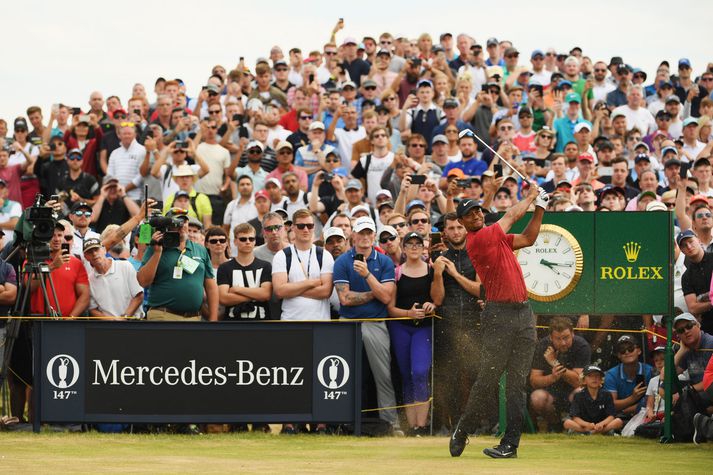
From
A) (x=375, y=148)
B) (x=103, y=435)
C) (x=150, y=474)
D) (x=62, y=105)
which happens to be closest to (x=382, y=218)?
(x=375, y=148)

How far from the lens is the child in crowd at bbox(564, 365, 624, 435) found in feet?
47.3

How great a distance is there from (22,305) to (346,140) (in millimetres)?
8929

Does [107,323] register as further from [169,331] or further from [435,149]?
[435,149]

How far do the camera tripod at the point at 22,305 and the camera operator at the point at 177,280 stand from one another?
3.31ft

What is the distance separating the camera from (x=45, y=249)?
46.1 feet

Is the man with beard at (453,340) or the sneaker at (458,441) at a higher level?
the man with beard at (453,340)

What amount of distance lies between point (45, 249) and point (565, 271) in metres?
5.61

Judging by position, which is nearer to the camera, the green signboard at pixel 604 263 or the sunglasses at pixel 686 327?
the sunglasses at pixel 686 327

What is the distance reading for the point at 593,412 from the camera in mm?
14477

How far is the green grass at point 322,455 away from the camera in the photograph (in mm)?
11070

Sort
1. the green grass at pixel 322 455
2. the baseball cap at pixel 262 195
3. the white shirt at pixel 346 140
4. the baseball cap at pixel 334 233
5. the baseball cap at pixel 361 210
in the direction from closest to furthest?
1. the green grass at pixel 322 455
2. the baseball cap at pixel 334 233
3. the baseball cap at pixel 361 210
4. the baseball cap at pixel 262 195
5. the white shirt at pixel 346 140

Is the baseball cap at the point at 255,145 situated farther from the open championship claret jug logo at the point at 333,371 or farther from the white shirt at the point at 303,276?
the open championship claret jug logo at the point at 333,371

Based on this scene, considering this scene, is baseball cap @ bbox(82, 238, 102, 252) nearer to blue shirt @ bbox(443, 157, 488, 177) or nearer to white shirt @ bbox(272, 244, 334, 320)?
white shirt @ bbox(272, 244, 334, 320)

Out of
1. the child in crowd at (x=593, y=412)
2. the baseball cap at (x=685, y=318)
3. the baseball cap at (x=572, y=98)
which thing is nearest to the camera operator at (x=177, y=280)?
the child in crowd at (x=593, y=412)
